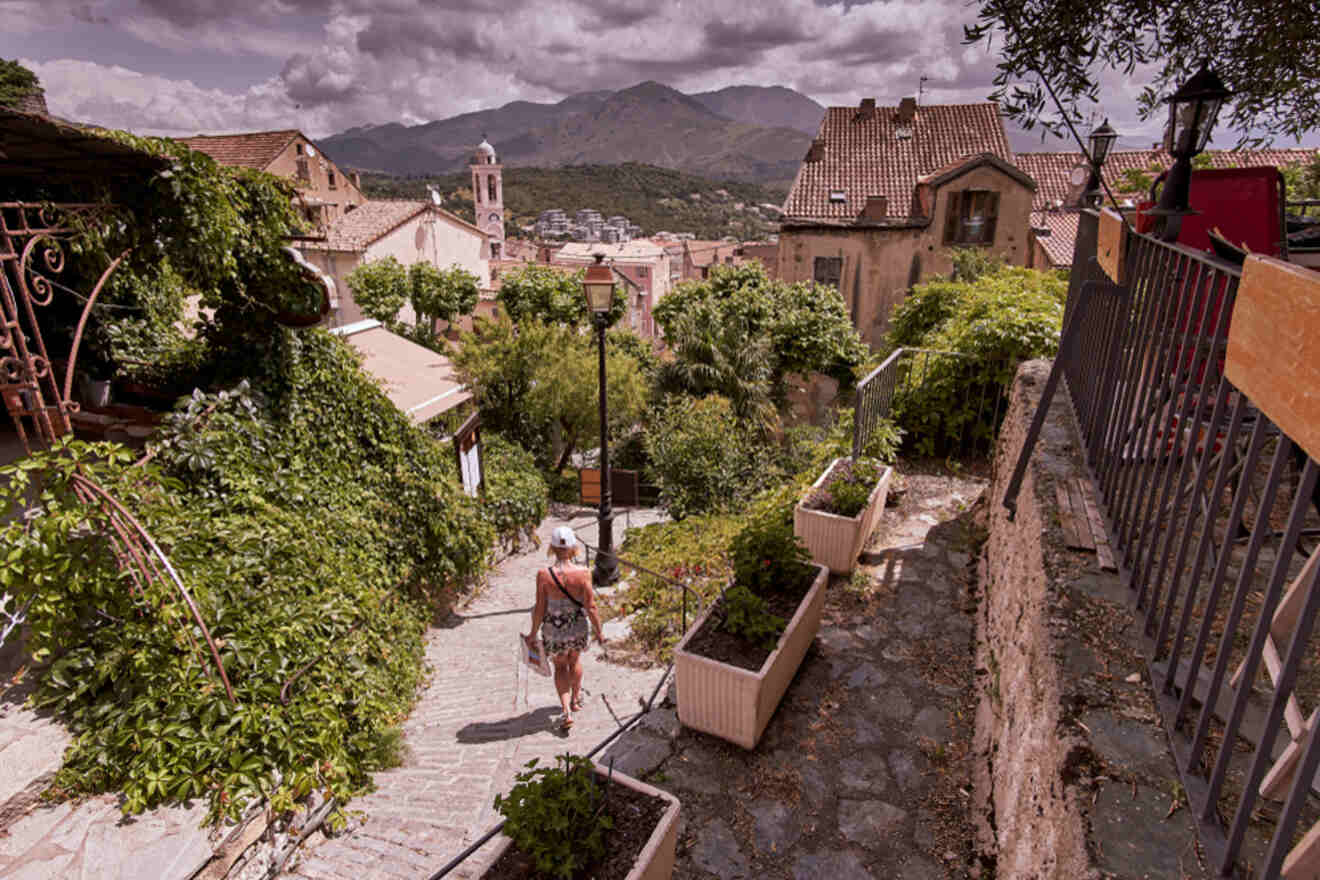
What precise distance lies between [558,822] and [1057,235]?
25446 millimetres

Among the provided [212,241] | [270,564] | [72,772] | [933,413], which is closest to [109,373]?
[212,241]

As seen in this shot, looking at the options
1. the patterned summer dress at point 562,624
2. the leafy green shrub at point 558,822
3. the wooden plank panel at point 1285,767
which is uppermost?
the wooden plank panel at point 1285,767

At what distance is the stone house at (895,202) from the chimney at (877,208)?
34 millimetres

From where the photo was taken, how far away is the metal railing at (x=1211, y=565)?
1309 millimetres

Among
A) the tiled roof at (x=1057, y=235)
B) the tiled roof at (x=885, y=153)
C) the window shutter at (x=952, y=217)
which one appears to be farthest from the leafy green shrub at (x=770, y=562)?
the tiled roof at (x=885, y=153)

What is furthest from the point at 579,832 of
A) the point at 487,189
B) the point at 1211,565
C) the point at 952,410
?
the point at 487,189

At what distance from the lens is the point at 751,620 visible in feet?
13.6

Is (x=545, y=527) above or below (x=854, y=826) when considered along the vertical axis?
below

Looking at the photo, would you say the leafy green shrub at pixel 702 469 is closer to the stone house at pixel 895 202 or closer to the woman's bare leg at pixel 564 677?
the woman's bare leg at pixel 564 677

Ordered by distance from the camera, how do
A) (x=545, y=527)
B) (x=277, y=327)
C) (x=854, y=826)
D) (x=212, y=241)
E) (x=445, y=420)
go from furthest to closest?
(x=545, y=527) → (x=445, y=420) → (x=277, y=327) → (x=212, y=241) → (x=854, y=826)

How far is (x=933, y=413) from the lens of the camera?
8.11 m

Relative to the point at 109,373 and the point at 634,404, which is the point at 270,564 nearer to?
the point at 109,373

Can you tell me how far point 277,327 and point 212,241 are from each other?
1.14 m

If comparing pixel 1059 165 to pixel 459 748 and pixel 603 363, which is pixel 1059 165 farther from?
pixel 459 748
